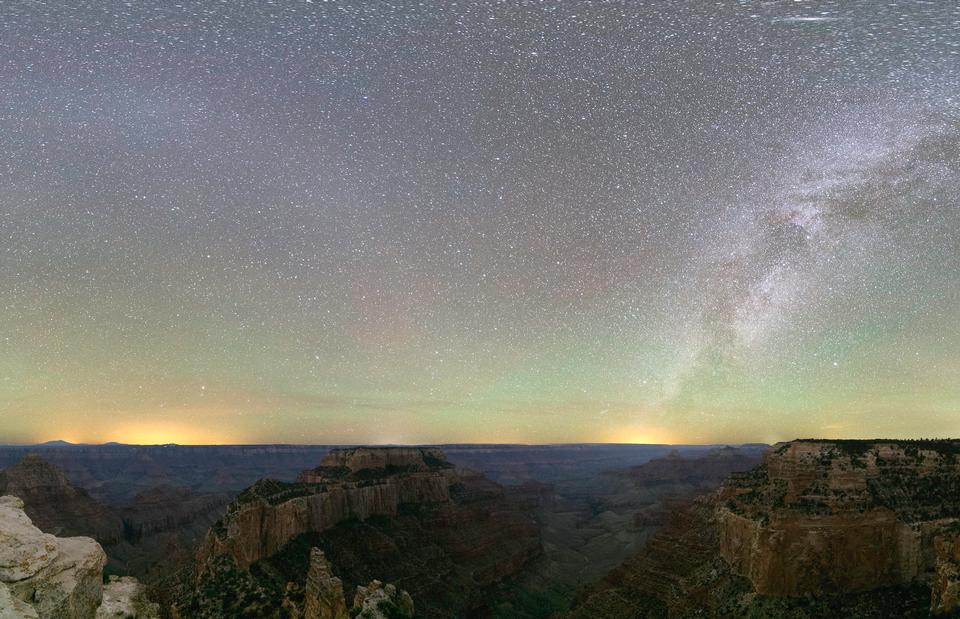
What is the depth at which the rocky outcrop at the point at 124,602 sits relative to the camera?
21.9 m

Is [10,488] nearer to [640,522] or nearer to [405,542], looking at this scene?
[405,542]

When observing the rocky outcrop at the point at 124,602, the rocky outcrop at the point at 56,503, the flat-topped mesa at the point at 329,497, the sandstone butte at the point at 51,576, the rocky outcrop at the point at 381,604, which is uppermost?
the sandstone butte at the point at 51,576

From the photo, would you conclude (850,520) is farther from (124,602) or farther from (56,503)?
(56,503)

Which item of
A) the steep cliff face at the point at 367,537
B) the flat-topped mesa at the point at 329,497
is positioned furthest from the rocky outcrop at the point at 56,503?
the flat-topped mesa at the point at 329,497

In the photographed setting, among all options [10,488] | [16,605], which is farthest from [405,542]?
[10,488]

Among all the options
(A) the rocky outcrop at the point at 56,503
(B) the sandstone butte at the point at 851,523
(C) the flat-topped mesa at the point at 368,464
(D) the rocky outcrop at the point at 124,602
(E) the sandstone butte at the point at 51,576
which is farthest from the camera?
(A) the rocky outcrop at the point at 56,503

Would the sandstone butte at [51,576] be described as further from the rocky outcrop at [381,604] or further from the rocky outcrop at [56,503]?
the rocky outcrop at [56,503]

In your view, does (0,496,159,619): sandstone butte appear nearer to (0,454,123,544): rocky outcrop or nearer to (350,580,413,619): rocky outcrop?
(350,580,413,619): rocky outcrop

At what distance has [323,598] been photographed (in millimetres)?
33812

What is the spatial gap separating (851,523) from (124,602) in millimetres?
46586

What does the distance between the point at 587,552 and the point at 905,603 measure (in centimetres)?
8953

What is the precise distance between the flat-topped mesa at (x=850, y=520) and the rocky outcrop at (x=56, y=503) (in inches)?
5098

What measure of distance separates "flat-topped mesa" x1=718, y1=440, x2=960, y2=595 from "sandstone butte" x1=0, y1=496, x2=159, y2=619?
41.8 meters

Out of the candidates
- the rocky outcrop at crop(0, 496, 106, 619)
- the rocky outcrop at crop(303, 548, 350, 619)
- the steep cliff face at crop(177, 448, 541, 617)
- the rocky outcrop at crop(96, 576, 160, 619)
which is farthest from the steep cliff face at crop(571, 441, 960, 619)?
the rocky outcrop at crop(0, 496, 106, 619)
